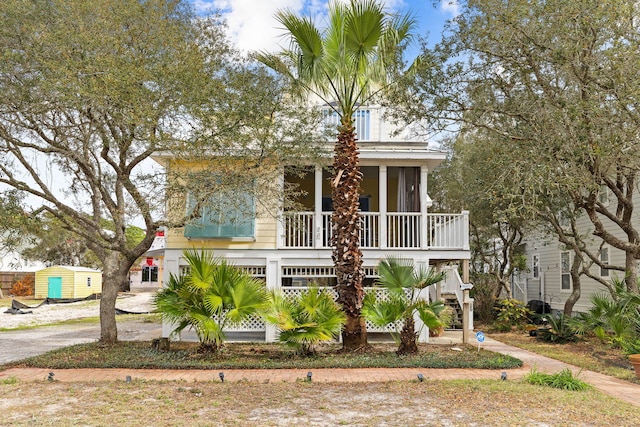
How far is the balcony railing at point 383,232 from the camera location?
50.9ft

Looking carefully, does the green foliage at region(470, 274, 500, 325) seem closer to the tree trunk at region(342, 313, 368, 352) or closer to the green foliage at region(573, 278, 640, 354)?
the green foliage at region(573, 278, 640, 354)

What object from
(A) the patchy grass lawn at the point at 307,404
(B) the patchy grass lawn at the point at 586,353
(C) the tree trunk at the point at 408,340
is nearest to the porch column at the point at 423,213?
(C) the tree trunk at the point at 408,340

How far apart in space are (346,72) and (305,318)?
207 inches

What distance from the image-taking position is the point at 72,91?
10.2 m

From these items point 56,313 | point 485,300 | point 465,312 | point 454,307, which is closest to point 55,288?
point 56,313

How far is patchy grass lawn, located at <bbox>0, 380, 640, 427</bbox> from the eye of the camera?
7.27 metres

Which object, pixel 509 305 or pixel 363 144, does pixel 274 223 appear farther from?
pixel 509 305

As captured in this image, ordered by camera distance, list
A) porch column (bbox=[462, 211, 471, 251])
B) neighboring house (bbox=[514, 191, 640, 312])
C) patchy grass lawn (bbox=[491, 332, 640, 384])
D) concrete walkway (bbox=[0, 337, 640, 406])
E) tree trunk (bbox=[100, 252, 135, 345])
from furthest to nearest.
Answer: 1. neighboring house (bbox=[514, 191, 640, 312])
2. porch column (bbox=[462, 211, 471, 251])
3. tree trunk (bbox=[100, 252, 135, 345])
4. patchy grass lawn (bbox=[491, 332, 640, 384])
5. concrete walkway (bbox=[0, 337, 640, 406])

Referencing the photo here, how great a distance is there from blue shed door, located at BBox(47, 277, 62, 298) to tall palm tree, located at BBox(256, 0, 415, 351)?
3221cm

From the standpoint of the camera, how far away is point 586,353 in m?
13.7

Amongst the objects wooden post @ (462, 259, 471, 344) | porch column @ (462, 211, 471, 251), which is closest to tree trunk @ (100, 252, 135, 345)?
wooden post @ (462, 259, 471, 344)

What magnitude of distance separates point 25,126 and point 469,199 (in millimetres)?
14684

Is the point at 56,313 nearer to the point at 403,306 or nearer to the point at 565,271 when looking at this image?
the point at 403,306

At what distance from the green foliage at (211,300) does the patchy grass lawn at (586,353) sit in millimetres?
6900
